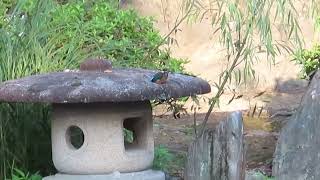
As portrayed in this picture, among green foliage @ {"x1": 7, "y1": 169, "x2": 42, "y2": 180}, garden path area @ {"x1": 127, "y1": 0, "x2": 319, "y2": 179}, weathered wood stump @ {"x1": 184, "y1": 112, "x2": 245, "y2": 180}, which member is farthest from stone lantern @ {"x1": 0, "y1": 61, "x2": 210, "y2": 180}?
garden path area @ {"x1": 127, "y1": 0, "x2": 319, "y2": 179}

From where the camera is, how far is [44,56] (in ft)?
14.9

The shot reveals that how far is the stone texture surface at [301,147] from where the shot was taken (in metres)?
3.99

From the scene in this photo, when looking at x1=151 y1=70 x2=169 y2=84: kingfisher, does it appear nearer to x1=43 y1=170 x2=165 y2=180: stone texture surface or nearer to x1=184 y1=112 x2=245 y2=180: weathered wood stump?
x1=184 y1=112 x2=245 y2=180: weathered wood stump

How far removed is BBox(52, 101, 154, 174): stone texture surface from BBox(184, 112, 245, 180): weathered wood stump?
Answer: 41 centimetres

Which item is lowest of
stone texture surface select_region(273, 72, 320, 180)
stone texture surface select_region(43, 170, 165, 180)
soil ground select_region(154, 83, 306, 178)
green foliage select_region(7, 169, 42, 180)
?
soil ground select_region(154, 83, 306, 178)

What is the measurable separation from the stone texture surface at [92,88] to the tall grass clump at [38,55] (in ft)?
1.95

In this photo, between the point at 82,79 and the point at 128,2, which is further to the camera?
the point at 128,2

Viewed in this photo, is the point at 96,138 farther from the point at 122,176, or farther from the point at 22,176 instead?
the point at 22,176

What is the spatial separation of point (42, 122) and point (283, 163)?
150 centimetres

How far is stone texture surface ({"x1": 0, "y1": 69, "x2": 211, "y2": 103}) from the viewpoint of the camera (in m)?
3.54

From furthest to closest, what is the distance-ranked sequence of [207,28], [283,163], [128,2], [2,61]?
[207,28] → [128,2] → [2,61] → [283,163]

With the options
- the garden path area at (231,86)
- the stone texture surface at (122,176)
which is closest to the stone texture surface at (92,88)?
the stone texture surface at (122,176)

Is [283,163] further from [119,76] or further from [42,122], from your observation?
[42,122]

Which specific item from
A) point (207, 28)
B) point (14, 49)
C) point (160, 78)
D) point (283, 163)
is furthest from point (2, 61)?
point (207, 28)
